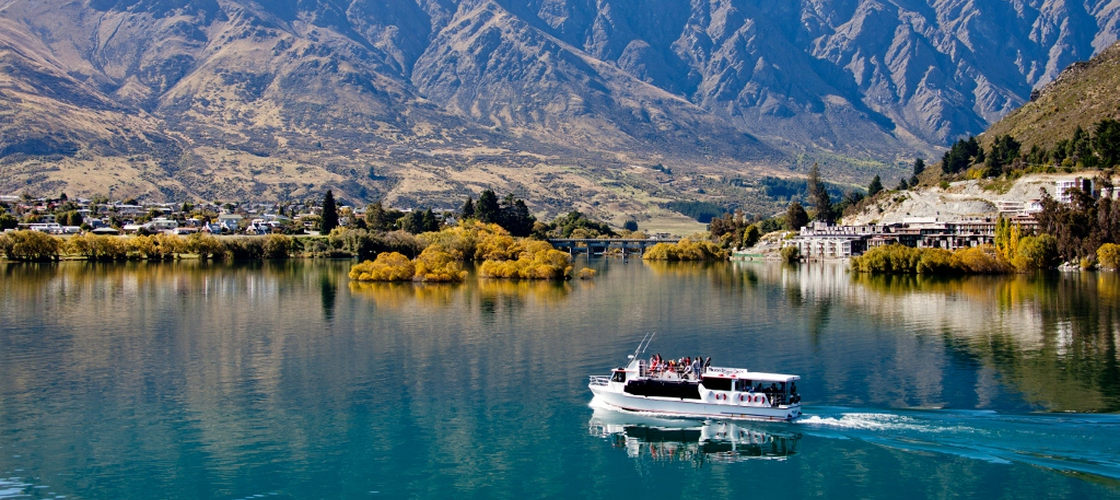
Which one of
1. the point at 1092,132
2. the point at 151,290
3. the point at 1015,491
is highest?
the point at 1092,132

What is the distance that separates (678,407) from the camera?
180 ft

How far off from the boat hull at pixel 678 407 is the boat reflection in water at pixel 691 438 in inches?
18.2

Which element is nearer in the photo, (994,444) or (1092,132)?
(994,444)

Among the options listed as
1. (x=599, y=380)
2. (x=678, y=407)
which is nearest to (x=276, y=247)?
(x=599, y=380)

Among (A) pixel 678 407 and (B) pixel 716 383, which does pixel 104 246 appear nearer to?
(A) pixel 678 407

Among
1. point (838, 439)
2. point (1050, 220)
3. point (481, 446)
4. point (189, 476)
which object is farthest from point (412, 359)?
point (1050, 220)

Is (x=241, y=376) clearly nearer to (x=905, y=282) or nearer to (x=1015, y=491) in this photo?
(x=1015, y=491)

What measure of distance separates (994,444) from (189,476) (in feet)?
116

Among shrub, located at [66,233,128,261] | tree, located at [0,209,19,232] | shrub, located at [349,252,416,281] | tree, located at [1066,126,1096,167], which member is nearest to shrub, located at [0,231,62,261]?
shrub, located at [66,233,128,261]

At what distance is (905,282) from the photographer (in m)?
136

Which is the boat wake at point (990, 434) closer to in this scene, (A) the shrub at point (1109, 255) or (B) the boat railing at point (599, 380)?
(B) the boat railing at point (599, 380)

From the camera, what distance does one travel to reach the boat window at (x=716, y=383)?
54.6m

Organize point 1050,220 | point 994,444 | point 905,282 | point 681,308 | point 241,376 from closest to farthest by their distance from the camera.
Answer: point 994,444
point 241,376
point 681,308
point 905,282
point 1050,220

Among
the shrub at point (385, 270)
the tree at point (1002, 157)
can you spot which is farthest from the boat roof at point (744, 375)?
the tree at point (1002, 157)
